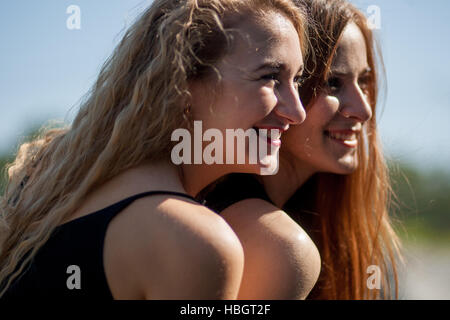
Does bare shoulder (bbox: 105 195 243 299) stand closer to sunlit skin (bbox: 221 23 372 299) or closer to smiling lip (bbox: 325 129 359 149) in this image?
sunlit skin (bbox: 221 23 372 299)

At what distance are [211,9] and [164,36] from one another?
24cm

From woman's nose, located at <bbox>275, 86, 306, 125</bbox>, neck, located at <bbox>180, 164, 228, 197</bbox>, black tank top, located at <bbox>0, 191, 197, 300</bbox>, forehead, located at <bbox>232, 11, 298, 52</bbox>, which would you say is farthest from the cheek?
black tank top, located at <bbox>0, 191, 197, 300</bbox>

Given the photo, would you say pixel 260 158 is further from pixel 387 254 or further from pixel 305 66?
pixel 387 254

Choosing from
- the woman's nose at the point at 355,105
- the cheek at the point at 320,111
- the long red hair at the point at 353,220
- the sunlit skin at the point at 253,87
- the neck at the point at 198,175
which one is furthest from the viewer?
the long red hair at the point at 353,220

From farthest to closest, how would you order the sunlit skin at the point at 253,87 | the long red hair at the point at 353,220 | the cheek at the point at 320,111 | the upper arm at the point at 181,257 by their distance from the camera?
the long red hair at the point at 353,220
the cheek at the point at 320,111
the sunlit skin at the point at 253,87
the upper arm at the point at 181,257

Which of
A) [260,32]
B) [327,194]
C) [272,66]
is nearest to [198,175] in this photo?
[272,66]

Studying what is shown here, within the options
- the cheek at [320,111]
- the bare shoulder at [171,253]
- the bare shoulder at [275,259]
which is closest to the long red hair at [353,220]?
the cheek at [320,111]

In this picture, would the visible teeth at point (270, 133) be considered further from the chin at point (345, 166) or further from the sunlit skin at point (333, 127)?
the chin at point (345, 166)

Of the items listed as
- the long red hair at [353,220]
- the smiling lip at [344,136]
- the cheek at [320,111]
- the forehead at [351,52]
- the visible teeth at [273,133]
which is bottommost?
the long red hair at [353,220]

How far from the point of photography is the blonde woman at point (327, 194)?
2402 mm

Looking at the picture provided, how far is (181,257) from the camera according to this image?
5.95 feet

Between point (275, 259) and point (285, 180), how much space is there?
0.83 metres

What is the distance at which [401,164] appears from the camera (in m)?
3.48

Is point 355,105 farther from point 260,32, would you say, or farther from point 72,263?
point 72,263
